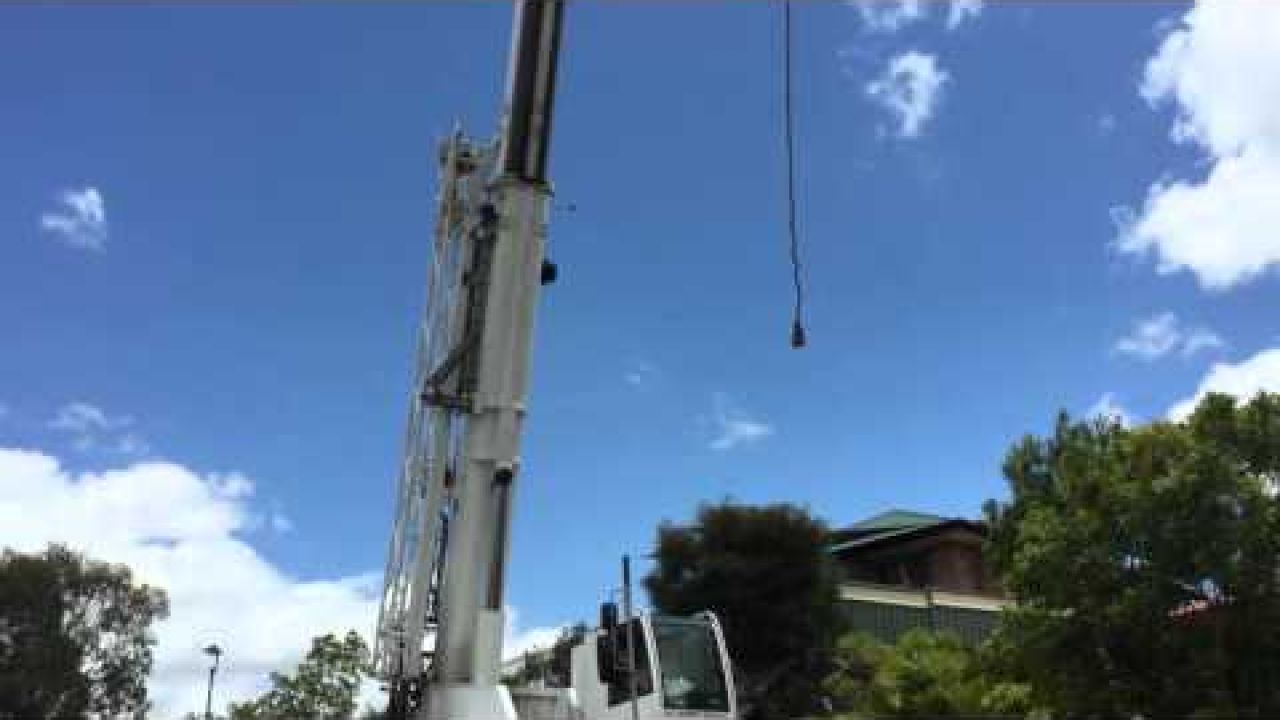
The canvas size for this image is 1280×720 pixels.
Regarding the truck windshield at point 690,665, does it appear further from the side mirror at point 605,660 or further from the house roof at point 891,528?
the house roof at point 891,528

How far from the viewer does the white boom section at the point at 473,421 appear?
36.8ft

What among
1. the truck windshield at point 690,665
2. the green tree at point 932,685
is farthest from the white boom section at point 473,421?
the green tree at point 932,685

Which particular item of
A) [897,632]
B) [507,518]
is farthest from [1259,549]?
[897,632]

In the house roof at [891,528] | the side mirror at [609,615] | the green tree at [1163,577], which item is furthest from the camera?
the house roof at [891,528]

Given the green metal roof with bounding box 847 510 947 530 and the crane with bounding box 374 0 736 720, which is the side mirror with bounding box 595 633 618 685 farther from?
the green metal roof with bounding box 847 510 947 530

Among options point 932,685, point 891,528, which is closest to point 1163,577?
point 932,685

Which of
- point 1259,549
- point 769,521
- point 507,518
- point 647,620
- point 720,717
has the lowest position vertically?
point 720,717

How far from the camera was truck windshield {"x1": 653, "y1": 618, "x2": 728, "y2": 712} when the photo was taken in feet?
36.4

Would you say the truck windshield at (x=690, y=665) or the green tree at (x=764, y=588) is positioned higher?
the green tree at (x=764, y=588)

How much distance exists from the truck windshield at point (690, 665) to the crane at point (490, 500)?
0.01 metres

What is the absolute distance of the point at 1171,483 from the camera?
18.1 m

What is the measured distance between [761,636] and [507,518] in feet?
78.1

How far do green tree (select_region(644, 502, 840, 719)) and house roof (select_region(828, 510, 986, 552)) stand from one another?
6.45 m

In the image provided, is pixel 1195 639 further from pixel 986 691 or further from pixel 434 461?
pixel 434 461
